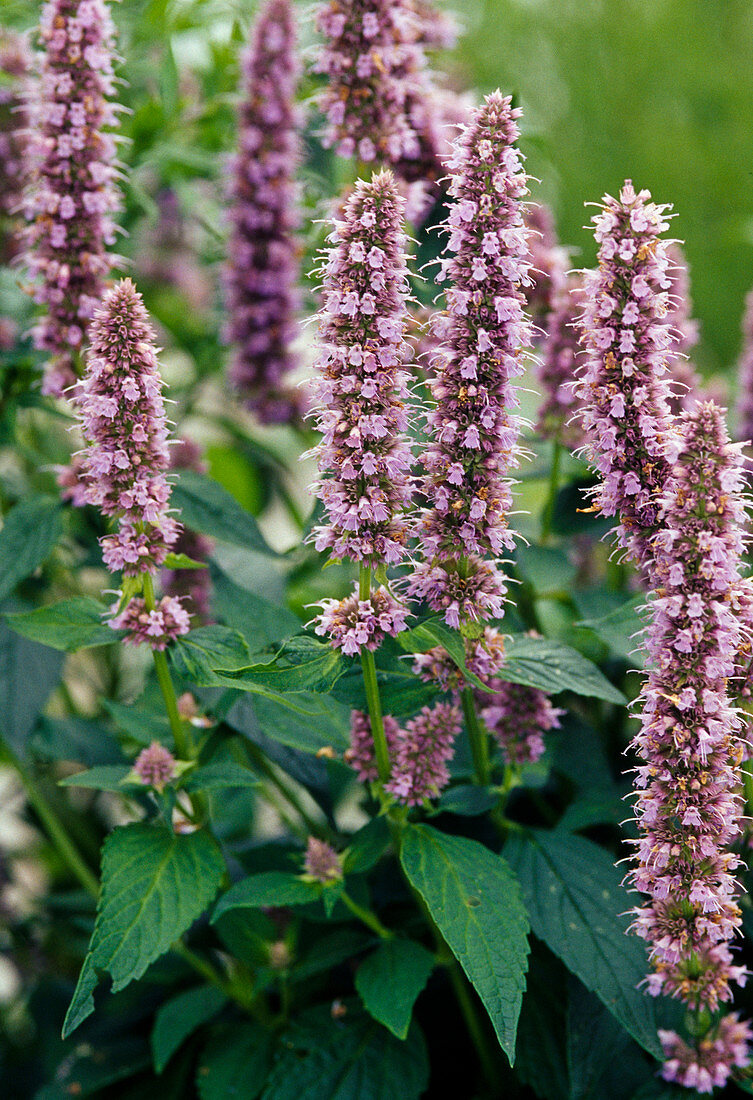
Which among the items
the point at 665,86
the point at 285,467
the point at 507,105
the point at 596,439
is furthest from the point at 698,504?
the point at 665,86

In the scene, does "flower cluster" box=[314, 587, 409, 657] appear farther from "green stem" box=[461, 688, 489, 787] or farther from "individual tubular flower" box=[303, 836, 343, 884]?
"individual tubular flower" box=[303, 836, 343, 884]

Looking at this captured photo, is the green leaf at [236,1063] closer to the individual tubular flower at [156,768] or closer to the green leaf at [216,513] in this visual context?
the individual tubular flower at [156,768]

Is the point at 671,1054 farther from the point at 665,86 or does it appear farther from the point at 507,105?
the point at 665,86

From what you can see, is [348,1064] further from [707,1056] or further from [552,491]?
[552,491]

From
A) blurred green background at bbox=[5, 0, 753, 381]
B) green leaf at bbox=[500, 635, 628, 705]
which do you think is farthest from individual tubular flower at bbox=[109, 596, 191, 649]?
blurred green background at bbox=[5, 0, 753, 381]

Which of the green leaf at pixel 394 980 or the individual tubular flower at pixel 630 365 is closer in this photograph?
the individual tubular flower at pixel 630 365

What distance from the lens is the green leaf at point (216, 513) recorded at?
141 centimetres

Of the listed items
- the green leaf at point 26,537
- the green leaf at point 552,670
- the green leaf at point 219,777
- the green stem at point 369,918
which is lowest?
the green stem at point 369,918

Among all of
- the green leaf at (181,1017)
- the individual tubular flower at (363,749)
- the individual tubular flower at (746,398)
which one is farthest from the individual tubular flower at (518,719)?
the individual tubular flower at (746,398)

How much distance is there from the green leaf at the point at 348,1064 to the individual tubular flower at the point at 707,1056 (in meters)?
0.29

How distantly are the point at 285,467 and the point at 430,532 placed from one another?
4.01 feet

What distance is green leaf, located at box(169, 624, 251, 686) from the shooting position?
1.11m

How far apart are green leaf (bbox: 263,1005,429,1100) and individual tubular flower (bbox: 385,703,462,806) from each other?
376mm

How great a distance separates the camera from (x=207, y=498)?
1445 mm
